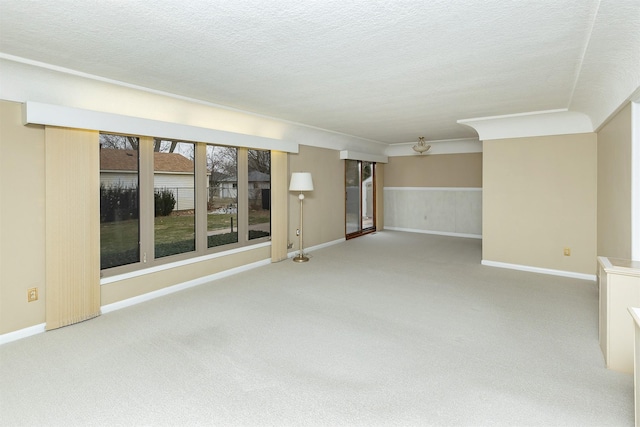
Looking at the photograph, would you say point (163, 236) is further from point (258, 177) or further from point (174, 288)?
point (258, 177)

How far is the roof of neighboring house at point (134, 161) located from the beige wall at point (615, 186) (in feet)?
16.0

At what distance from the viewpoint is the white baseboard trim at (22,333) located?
297 centimetres

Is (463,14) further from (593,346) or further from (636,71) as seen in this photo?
(593,346)

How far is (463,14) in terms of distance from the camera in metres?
2.09

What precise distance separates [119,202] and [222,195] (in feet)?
4.99

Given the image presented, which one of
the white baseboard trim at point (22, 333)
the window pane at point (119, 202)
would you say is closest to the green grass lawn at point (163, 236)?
the window pane at point (119, 202)

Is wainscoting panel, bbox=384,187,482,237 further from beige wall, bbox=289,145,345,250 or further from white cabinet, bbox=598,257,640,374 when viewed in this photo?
white cabinet, bbox=598,257,640,374

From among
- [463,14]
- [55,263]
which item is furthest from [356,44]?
[55,263]

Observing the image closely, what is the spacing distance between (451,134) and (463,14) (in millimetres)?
5518

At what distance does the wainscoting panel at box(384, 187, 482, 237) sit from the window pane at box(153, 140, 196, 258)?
645cm

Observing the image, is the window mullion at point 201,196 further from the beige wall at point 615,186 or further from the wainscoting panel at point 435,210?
the wainscoting panel at point 435,210

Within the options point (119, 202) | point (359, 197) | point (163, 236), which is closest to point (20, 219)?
point (119, 202)

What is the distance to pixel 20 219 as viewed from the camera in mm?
3068

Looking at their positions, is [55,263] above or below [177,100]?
below
